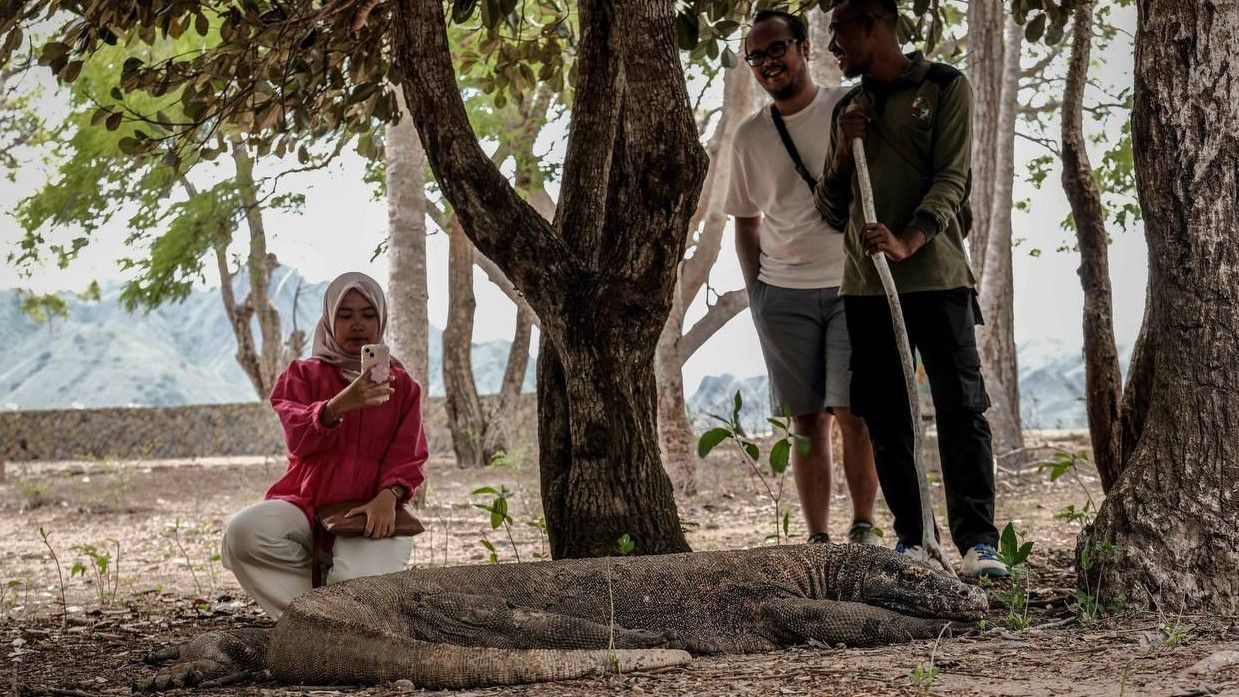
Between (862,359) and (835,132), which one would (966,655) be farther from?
(835,132)

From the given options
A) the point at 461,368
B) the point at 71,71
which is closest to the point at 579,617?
the point at 71,71

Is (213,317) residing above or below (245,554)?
above

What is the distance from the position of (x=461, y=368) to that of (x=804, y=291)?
34.2 ft

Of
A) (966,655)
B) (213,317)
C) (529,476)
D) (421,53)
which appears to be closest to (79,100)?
(529,476)

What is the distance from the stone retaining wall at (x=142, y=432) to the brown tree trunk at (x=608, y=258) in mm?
15285

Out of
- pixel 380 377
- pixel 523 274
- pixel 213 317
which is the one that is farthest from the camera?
pixel 213 317

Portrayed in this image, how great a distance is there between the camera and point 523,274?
3865 mm

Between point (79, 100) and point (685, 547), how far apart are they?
12.6 metres

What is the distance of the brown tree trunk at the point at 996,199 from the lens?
10.5 meters

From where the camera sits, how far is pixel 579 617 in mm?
3391

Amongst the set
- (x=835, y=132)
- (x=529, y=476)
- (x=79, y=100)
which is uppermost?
(x=79, y=100)

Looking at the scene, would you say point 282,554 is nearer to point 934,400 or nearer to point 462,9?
point 462,9

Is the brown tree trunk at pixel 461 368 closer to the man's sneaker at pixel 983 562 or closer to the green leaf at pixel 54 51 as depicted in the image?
the green leaf at pixel 54 51

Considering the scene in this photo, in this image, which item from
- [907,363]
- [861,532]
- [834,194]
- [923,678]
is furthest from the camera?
[861,532]
